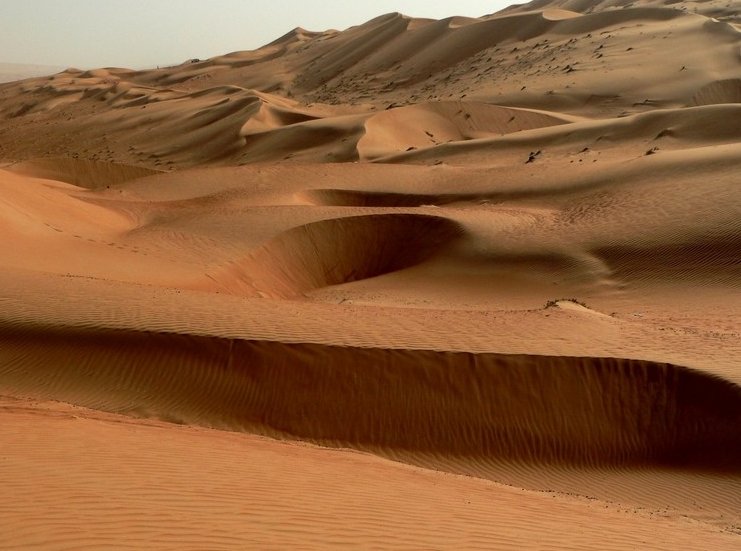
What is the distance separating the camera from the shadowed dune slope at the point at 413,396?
8719mm

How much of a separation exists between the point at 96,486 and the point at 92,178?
29268 millimetres

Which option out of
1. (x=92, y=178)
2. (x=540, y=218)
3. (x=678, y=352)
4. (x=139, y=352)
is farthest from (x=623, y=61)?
(x=139, y=352)

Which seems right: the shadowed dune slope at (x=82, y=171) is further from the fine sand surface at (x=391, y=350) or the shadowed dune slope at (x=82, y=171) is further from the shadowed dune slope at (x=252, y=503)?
the shadowed dune slope at (x=252, y=503)

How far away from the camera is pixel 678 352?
960cm

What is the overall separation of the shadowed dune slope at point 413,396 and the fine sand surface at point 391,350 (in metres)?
0.03

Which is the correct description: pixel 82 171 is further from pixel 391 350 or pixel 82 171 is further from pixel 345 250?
pixel 391 350

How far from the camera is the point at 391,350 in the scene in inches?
376

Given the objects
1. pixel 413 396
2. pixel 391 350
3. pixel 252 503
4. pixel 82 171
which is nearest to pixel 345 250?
pixel 391 350

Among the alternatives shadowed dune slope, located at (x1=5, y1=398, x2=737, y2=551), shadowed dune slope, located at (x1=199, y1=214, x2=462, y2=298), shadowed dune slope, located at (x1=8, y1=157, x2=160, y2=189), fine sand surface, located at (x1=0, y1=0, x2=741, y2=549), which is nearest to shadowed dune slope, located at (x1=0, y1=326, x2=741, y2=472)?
fine sand surface, located at (x1=0, y1=0, x2=741, y2=549)

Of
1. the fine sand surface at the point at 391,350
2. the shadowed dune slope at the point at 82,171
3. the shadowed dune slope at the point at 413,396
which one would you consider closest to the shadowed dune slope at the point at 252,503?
the fine sand surface at the point at 391,350

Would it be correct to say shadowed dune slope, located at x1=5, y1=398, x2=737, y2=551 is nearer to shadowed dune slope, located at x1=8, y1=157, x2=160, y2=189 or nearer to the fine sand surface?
the fine sand surface

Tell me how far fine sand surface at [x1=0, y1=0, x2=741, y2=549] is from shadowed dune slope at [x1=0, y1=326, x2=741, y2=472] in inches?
1.1

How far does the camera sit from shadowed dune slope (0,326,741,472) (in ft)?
28.6

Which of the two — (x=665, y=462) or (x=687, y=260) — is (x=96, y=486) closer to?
(x=665, y=462)
